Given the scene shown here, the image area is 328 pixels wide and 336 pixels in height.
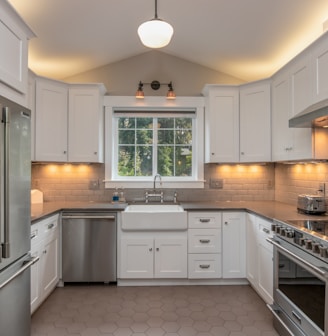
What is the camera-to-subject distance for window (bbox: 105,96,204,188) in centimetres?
388

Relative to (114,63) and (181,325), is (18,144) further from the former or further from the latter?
(114,63)

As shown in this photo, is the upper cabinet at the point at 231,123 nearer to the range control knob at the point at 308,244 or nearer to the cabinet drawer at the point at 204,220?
the cabinet drawer at the point at 204,220

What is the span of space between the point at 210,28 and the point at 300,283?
2491 mm

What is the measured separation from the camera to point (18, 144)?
5.78 feet

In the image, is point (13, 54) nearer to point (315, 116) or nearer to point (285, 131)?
point (315, 116)

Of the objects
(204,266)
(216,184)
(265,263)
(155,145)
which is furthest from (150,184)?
(265,263)

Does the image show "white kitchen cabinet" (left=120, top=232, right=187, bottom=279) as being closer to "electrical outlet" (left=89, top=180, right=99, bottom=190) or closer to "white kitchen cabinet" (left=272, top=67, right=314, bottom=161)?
"electrical outlet" (left=89, top=180, right=99, bottom=190)

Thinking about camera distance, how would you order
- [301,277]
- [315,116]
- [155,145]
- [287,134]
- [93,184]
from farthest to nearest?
[155,145] → [93,184] → [287,134] → [315,116] → [301,277]

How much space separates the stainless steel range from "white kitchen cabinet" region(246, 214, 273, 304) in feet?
0.78

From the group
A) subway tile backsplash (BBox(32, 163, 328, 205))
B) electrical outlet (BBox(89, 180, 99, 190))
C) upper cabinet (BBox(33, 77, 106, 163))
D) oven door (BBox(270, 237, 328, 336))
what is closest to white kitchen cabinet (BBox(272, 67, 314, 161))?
subway tile backsplash (BBox(32, 163, 328, 205))

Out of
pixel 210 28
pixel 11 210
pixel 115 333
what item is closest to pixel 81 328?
pixel 115 333

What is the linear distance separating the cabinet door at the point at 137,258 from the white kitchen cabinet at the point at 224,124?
4.28 ft

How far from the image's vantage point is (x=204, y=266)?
314cm

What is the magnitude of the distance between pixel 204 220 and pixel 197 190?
2.35 feet
